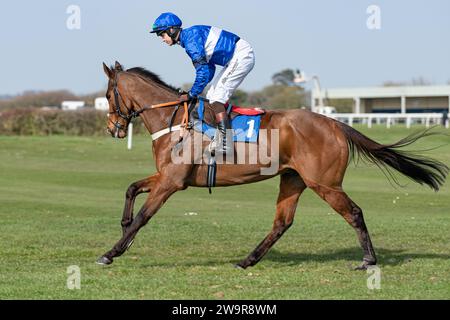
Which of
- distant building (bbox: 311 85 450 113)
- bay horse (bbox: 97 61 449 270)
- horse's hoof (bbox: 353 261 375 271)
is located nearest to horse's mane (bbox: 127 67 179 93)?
bay horse (bbox: 97 61 449 270)

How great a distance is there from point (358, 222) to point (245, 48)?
2396mm

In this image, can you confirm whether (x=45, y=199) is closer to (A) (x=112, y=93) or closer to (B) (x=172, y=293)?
(A) (x=112, y=93)

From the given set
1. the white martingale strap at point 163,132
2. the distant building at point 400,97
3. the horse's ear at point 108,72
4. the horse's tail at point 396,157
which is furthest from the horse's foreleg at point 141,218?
the distant building at point 400,97

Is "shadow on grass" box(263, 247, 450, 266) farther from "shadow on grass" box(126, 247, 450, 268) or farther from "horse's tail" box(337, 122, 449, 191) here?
"horse's tail" box(337, 122, 449, 191)

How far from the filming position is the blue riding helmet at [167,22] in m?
10.1

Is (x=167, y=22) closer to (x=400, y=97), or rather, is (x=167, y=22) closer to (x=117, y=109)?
(x=117, y=109)

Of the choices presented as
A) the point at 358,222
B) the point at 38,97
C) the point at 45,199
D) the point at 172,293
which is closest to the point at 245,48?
the point at 358,222

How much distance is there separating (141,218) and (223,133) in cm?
132

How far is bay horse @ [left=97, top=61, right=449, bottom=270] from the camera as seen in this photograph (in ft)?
32.6

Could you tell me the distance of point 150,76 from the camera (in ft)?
35.2

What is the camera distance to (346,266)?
10.2 m

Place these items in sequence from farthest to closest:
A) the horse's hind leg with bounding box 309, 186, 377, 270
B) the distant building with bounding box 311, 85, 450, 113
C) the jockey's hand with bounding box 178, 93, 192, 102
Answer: the distant building with bounding box 311, 85, 450, 113 → the jockey's hand with bounding box 178, 93, 192, 102 → the horse's hind leg with bounding box 309, 186, 377, 270

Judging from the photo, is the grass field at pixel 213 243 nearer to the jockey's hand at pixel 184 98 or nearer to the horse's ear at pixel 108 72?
the jockey's hand at pixel 184 98

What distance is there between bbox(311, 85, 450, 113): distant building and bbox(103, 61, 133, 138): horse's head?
2225 inches
